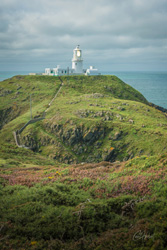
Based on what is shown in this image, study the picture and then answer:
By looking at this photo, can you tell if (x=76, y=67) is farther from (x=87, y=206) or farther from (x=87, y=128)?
(x=87, y=206)

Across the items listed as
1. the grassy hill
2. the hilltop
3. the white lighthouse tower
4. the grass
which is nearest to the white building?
the white lighthouse tower

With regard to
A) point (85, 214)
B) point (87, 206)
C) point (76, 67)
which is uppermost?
point (76, 67)

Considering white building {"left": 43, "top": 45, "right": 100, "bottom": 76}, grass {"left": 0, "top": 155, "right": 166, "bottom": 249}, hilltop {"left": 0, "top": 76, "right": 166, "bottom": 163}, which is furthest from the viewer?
white building {"left": 43, "top": 45, "right": 100, "bottom": 76}

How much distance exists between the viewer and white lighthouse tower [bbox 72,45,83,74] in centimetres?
12882

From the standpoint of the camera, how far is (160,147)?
174ft

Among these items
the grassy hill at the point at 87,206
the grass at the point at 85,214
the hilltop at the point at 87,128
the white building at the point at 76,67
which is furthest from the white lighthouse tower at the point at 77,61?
the grass at the point at 85,214

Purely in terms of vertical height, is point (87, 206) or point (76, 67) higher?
point (76, 67)

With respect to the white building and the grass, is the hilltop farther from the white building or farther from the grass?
the grass

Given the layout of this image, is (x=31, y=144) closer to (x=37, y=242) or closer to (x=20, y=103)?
(x=20, y=103)

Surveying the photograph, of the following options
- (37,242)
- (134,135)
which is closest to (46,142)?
(134,135)

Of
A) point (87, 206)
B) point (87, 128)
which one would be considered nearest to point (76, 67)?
point (87, 128)

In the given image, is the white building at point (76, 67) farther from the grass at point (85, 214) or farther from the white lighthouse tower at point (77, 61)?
the grass at point (85, 214)

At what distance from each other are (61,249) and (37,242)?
1239mm

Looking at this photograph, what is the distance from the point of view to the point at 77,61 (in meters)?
130
